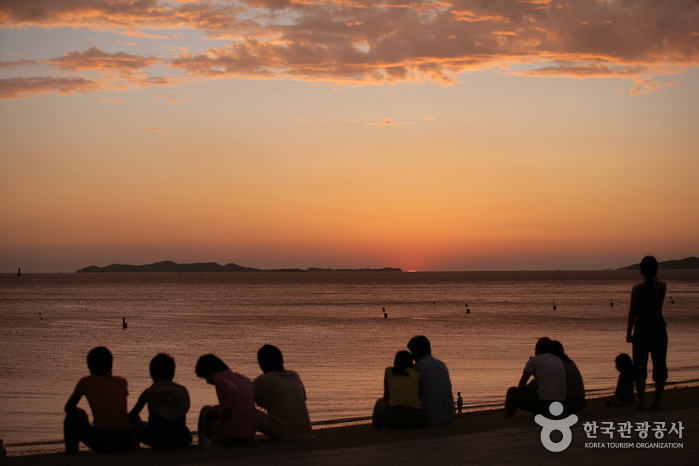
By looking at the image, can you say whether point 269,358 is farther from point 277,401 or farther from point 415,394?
point 415,394

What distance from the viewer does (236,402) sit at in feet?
25.0

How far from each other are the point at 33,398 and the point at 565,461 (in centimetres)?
2679

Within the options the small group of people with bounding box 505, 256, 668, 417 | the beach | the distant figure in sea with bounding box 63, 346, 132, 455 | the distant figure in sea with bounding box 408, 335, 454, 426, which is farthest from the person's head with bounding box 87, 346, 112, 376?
the small group of people with bounding box 505, 256, 668, 417

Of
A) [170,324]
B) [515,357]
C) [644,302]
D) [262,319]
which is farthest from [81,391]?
[262,319]

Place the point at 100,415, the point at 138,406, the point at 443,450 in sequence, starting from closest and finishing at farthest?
the point at 443,450 → the point at 100,415 → the point at 138,406

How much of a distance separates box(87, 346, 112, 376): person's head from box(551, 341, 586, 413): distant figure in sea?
21.4 feet

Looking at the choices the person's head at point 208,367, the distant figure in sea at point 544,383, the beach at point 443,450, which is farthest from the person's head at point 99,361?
the distant figure in sea at point 544,383

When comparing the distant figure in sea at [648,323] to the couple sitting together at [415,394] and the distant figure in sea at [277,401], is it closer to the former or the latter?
the couple sitting together at [415,394]

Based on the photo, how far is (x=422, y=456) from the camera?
6.92 m

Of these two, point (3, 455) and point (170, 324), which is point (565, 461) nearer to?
point (3, 455)

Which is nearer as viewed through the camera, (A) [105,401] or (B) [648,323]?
(A) [105,401]

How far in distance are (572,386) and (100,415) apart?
22.5ft

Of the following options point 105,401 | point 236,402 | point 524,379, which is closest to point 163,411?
point 105,401

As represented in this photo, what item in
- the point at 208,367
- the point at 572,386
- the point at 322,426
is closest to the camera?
the point at 208,367
